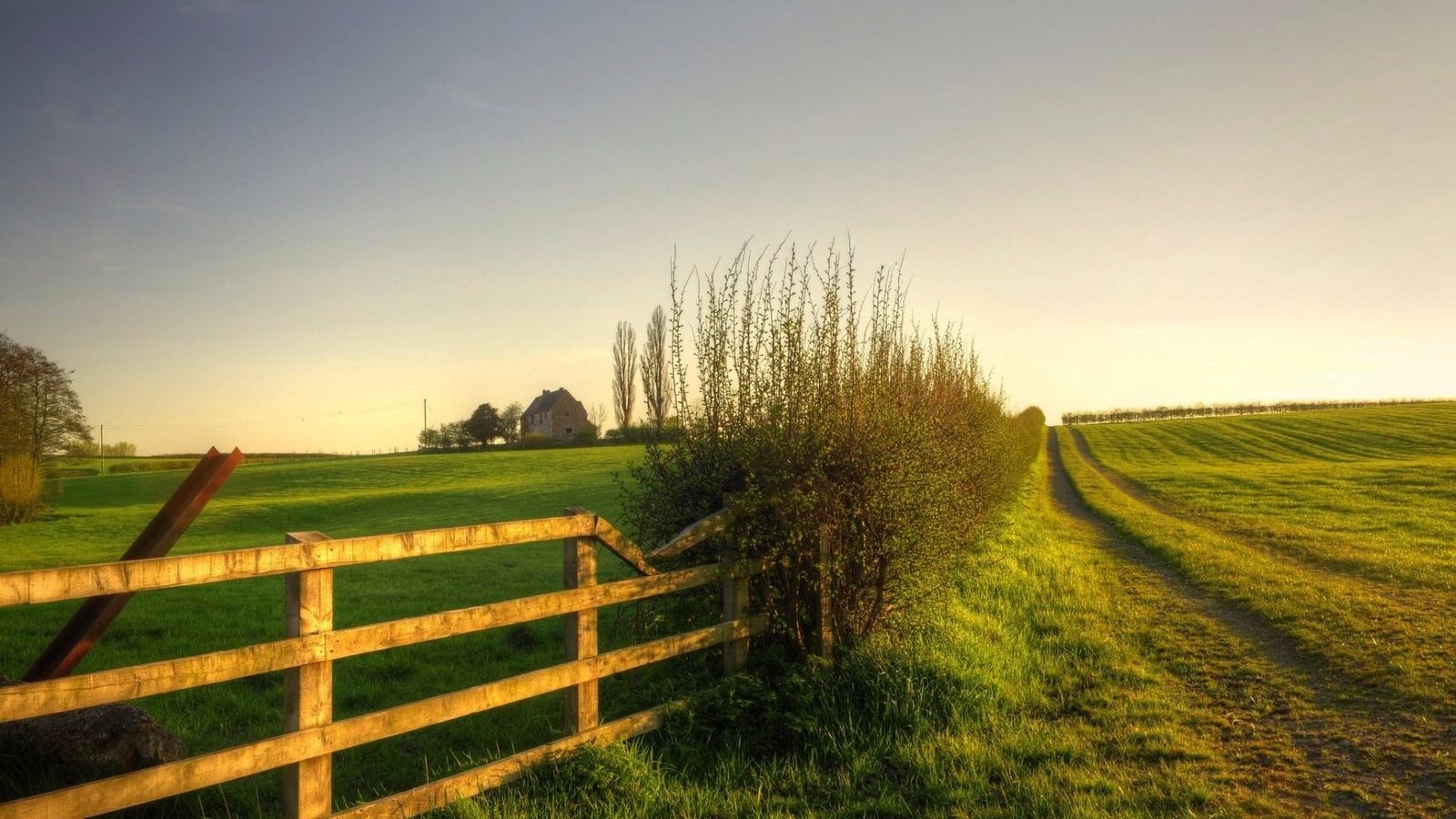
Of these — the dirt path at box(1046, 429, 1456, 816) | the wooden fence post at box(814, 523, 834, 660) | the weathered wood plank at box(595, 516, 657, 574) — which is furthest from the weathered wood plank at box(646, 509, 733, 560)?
the dirt path at box(1046, 429, 1456, 816)

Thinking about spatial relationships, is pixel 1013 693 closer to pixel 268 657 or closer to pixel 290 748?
pixel 290 748

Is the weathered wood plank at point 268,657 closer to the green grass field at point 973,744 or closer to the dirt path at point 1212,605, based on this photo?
the green grass field at point 973,744

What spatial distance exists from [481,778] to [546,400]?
103 m

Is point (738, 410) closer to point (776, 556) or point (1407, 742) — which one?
point (776, 556)

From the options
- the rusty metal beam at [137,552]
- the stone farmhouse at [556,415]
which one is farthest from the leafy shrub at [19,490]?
the stone farmhouse at [556,415]

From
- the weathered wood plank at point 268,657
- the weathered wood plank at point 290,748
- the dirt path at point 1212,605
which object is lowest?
the dirt path at point 1212,605

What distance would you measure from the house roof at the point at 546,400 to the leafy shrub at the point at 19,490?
7002cm

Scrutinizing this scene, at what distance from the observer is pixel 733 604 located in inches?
254

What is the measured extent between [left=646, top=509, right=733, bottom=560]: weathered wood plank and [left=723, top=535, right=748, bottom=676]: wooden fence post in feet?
0.75

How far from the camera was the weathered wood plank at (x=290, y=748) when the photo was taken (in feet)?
10.9

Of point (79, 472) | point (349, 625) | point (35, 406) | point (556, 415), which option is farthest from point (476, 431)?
point (349, 625)

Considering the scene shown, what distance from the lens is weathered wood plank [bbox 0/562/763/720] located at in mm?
3270

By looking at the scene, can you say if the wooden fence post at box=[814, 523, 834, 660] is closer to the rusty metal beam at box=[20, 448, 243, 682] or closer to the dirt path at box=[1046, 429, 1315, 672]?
the rusty metal beam at box=[20, 448, 243, 682]

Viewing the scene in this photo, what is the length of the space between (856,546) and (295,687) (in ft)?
14.4
